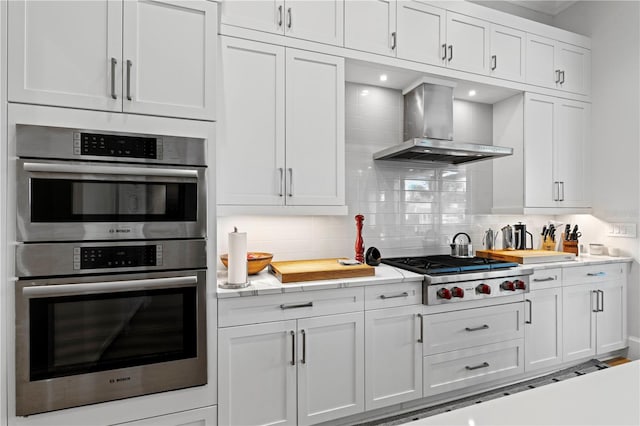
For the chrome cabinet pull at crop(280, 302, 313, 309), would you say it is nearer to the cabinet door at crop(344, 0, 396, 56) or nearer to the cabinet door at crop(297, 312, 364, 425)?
the cabinet door at crop(297, 312, 364, 425)

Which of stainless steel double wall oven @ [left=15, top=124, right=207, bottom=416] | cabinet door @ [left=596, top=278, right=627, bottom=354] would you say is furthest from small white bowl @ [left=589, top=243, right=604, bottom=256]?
stainless steel double wall oven @ [left=15, top=124, right=207, bottom=416]

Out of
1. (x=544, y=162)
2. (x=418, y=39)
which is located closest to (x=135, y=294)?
(x=418, y=39)

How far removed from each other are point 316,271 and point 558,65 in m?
3.02

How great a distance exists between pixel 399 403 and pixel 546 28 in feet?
11.1

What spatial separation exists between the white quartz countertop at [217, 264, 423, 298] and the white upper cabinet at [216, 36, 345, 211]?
477 mm

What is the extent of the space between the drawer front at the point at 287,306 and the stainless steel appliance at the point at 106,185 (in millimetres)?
436

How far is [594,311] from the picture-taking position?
9.88 feet

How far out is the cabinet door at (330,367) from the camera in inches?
78.8

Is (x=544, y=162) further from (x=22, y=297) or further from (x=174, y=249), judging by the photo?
(x=22, y=297)

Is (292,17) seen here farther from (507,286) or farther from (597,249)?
(597,249)

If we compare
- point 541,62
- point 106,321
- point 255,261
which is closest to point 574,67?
point 541,62

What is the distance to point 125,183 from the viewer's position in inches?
64.2

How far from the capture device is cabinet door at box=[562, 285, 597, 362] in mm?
2865

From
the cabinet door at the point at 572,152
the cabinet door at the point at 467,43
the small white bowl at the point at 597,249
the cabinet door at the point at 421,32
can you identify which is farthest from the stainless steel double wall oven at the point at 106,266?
the small white bowl at the point at 597,249
